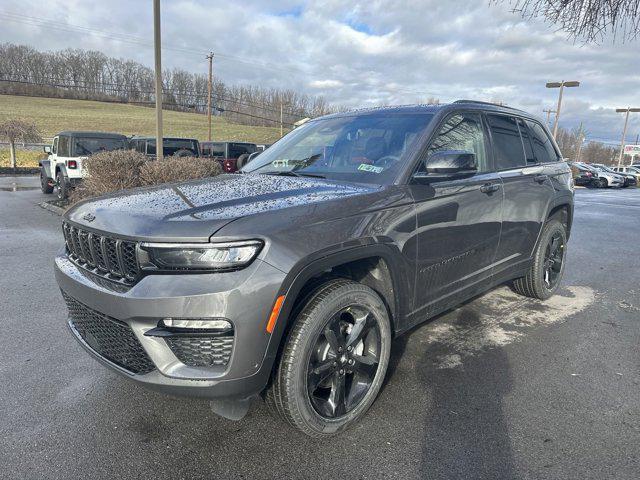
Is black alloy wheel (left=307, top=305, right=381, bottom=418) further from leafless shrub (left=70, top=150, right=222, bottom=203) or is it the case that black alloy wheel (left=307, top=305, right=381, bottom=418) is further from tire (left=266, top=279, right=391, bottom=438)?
leafless shrub (left=70, top=150, right=222, bottom=203)

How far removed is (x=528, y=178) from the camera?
13.5 ft

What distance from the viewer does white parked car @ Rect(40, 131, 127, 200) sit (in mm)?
12273

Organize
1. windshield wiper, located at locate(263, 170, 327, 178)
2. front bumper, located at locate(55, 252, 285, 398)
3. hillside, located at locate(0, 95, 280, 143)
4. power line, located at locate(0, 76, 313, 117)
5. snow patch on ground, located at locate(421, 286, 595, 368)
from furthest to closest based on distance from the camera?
1. power line, located at locate(0, 76, 313, 117)
2. hillside, located at locate(0, 95, 280, 143)
3. snow patch on ground, located at locate(421, 286, 595, 368)
4. windshield wiper, located at locate(263, 170, 327, 178)
5. front bumper, located at locate(55, 252, 285, 398)

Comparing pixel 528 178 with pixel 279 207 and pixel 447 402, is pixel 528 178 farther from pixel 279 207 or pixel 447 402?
pixel 279 207

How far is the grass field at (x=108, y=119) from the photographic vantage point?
172 ft

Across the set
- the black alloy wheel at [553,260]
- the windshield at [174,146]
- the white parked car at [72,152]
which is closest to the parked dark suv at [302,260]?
the black alloy wheel at [553,260]

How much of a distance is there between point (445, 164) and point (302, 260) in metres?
1.23

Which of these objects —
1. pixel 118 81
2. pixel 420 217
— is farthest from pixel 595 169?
pixel 118 81

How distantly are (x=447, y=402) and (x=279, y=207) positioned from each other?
5.48 ft

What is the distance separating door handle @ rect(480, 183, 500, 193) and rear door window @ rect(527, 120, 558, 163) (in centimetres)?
116

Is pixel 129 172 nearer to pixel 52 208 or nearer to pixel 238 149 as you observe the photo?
pixel 52 208

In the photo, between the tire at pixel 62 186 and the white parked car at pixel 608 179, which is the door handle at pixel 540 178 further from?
the white parked car at pixel 608 179

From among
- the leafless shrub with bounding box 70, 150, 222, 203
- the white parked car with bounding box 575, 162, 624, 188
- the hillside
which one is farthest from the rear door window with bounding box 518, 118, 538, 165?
the hillside

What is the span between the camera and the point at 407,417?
8.92 feet
